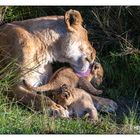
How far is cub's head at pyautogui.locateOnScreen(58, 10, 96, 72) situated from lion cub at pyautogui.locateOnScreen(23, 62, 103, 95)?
0.05 metres

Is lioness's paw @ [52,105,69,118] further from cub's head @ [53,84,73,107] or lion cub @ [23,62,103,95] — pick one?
lion cub @ [23,62,103,95]

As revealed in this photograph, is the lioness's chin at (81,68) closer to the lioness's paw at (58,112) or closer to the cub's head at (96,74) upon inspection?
the cub's head at (96,74)

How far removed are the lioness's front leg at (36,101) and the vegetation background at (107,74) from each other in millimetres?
58

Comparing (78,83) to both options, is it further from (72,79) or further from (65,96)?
(65,96)

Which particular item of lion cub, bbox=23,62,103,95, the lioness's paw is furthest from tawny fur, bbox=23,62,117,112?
the lioness's paw

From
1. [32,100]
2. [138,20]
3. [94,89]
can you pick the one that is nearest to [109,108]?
[94,89]

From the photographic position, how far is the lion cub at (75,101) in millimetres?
5113

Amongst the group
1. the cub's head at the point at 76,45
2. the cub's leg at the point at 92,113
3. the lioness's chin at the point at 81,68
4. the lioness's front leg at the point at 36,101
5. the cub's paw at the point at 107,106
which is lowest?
the cub's paw at the point at 107,106

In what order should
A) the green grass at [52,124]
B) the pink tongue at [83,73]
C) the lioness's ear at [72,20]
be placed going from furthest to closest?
the pink tongue at [83,73]
the lioness's ear at [72,20]
the green grass at [52,124]

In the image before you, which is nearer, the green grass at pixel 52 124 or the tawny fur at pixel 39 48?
the green grass at pixel 52 124

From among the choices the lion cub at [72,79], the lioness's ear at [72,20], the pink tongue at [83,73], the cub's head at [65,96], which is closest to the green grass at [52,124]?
the cub's head at [65,96]

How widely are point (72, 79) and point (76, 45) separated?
256 mm

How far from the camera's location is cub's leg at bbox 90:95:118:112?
17.4ft

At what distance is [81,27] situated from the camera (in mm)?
5508
